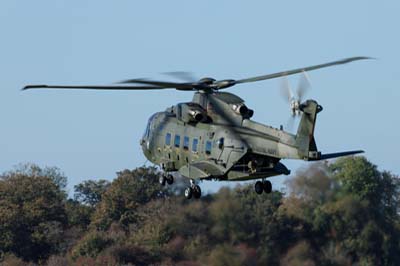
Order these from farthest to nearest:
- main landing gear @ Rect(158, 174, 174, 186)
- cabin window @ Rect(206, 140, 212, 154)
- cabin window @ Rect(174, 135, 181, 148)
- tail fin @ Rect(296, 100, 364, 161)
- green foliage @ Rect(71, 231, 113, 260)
A: green foliage @ Rect(71, 231, 113, 260) → main landing gear @ Rect(158, 174, 174, 186) → cabin window @ Rect(174, 135, 181, 148) → cabin window @ Rect(206, 140, 212, 154) → tail fin @ Rect(296, 100, 364, 161)

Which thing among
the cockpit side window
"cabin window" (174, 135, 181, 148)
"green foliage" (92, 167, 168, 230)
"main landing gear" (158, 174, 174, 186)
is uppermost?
"green foliage" (92, 167, 168, 230)

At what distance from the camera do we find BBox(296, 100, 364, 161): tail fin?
58.6 meters

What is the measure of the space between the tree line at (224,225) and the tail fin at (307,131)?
11171mm

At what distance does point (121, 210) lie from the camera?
101 meters

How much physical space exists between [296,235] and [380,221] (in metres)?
4.24

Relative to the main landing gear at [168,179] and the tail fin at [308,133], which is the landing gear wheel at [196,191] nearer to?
the main landing gear at [168,179]

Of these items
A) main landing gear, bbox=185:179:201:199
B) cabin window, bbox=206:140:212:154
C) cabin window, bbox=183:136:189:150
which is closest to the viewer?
cabin window, bbox=206:140:212:154

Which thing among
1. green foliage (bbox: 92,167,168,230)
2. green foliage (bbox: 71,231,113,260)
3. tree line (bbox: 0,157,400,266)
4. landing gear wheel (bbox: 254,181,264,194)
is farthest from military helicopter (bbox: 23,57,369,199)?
green foliage (bbox: 92,167,168,230)

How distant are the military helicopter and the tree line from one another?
21.7 feet

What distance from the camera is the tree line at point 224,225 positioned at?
7169 centimetres

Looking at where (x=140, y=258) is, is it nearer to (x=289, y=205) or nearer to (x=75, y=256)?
(x=75, y=256)

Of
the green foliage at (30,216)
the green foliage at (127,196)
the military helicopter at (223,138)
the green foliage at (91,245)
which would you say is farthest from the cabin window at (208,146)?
the green foliage at (30,216)

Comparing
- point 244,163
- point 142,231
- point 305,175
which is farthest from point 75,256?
point 244,163

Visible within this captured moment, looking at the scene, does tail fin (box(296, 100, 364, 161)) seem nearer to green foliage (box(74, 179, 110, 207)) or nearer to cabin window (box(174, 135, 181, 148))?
cabin window (box(174, 135, 181, 148))
